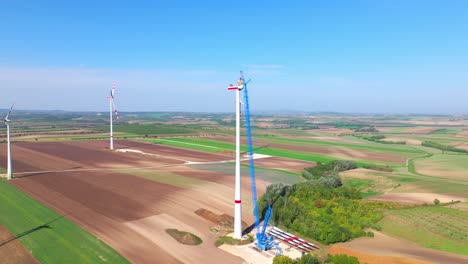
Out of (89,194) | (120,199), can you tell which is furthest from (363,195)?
(89,194)

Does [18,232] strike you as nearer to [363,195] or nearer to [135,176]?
[135,176]

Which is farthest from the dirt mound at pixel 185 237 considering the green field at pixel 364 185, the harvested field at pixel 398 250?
the green field at pixel 364 185

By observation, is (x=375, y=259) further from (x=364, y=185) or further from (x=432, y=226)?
(x=364, y=185)

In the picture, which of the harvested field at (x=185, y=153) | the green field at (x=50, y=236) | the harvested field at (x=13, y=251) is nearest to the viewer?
the harvested field at (x=13, y=251)

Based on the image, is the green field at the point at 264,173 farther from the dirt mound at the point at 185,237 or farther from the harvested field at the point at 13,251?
the harvested field at the point at 13,251

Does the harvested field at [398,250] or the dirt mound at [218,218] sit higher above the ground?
the dirt mound at [218,218]
